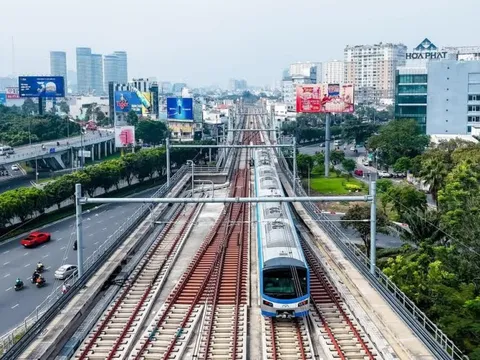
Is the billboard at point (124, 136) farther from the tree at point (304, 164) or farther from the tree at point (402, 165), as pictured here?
the tree at point (402, 165)

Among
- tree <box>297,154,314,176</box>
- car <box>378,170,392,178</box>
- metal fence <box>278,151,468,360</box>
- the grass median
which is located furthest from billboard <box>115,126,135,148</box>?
metal fence <box>278,151,468,360</box>

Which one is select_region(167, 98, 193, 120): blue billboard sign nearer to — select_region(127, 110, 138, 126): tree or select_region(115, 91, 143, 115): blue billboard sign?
select_region(115, 91, 143, 115): blue billboard sign

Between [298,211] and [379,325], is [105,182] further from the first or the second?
[379,325]

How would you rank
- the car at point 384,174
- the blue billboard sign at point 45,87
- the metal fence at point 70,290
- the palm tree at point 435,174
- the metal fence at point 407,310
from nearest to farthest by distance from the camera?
the metal fence at point 407,310 < the metal fence at point 70,290 < the palm tree at point 435,174 < the car at point 384,174 < the blue billboard sign at point 45,87

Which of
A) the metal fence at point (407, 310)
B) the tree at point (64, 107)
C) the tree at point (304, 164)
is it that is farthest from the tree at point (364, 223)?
the tree at point (64, 107)

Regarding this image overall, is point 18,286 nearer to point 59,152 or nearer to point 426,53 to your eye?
point 59,152

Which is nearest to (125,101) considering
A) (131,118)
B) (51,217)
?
(131,118)
